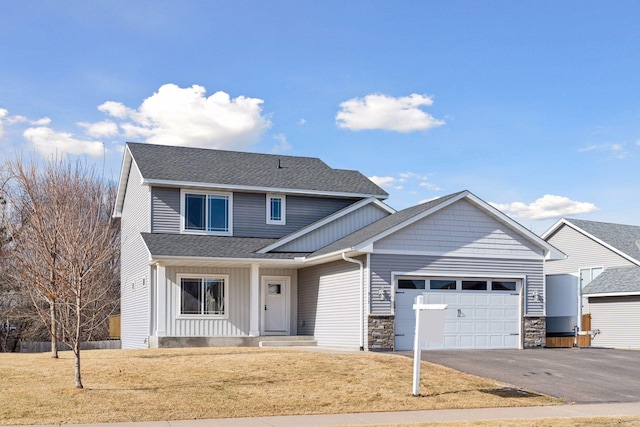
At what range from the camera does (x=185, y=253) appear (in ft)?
79.9

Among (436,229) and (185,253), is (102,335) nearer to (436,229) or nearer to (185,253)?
(185,253)

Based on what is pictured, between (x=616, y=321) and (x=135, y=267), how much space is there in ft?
70.6

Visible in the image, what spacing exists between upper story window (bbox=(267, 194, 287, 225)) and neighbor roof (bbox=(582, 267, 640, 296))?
1569cm

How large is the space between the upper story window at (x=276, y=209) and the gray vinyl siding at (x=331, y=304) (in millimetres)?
2310

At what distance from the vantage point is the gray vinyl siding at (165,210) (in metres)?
26.7

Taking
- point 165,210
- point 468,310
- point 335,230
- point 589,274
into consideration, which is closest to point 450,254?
point 468,310

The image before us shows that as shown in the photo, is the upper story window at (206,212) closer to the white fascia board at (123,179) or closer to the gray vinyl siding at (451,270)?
the white fascia board at (123,179)

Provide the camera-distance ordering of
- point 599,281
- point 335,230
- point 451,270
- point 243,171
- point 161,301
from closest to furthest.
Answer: point 451,270 < point 161,301 < point 335,230 < point 243,171 < point 599,281

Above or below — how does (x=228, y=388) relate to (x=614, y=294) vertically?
below

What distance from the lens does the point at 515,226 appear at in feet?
80.4

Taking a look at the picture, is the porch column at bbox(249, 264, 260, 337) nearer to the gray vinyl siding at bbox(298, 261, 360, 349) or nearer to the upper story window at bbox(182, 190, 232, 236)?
the gray vinyl siding at bbox(298, 261, 360, 349)

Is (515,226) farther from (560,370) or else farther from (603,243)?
(603,243)

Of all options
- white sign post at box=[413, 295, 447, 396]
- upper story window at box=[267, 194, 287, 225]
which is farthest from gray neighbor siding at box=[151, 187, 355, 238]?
white sign post at box=[413, 295, 447, 396]

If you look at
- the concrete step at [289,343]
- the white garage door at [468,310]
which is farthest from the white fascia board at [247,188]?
the white garage door at [468,310]
